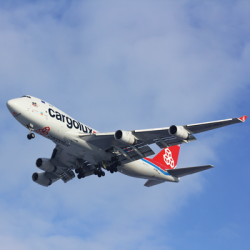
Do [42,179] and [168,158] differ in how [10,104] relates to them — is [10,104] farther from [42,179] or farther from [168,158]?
[168,158]

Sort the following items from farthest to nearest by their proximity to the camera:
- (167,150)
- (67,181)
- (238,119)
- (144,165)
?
(167,150)
(67,181)
(144,165)
(238,119)

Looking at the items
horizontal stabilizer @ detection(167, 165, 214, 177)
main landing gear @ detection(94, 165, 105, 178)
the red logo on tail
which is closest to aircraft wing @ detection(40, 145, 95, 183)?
main landing gear @ detection(94, 165, 105, 178)

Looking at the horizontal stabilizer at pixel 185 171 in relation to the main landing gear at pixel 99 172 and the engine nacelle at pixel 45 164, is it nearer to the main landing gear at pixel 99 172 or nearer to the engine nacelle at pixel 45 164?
the main landing gear at pixel 99 172

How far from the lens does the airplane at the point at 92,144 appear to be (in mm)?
28594

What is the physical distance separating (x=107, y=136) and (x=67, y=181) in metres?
11.2

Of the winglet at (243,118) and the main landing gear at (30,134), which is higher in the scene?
the winglet at (243,118)

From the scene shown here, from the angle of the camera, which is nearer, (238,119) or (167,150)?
(238,119)

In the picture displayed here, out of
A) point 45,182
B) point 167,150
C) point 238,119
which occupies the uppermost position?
point 167,150

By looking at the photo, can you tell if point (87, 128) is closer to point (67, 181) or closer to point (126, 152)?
point (126, 152)

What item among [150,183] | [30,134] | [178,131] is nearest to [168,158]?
[150,183]

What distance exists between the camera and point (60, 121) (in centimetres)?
2986

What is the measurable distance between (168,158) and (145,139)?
12628 mm

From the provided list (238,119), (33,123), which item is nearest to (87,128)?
(33,123)

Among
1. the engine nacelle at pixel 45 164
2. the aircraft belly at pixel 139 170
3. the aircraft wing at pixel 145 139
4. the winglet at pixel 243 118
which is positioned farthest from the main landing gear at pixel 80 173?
the winglet at pixel 243 118
